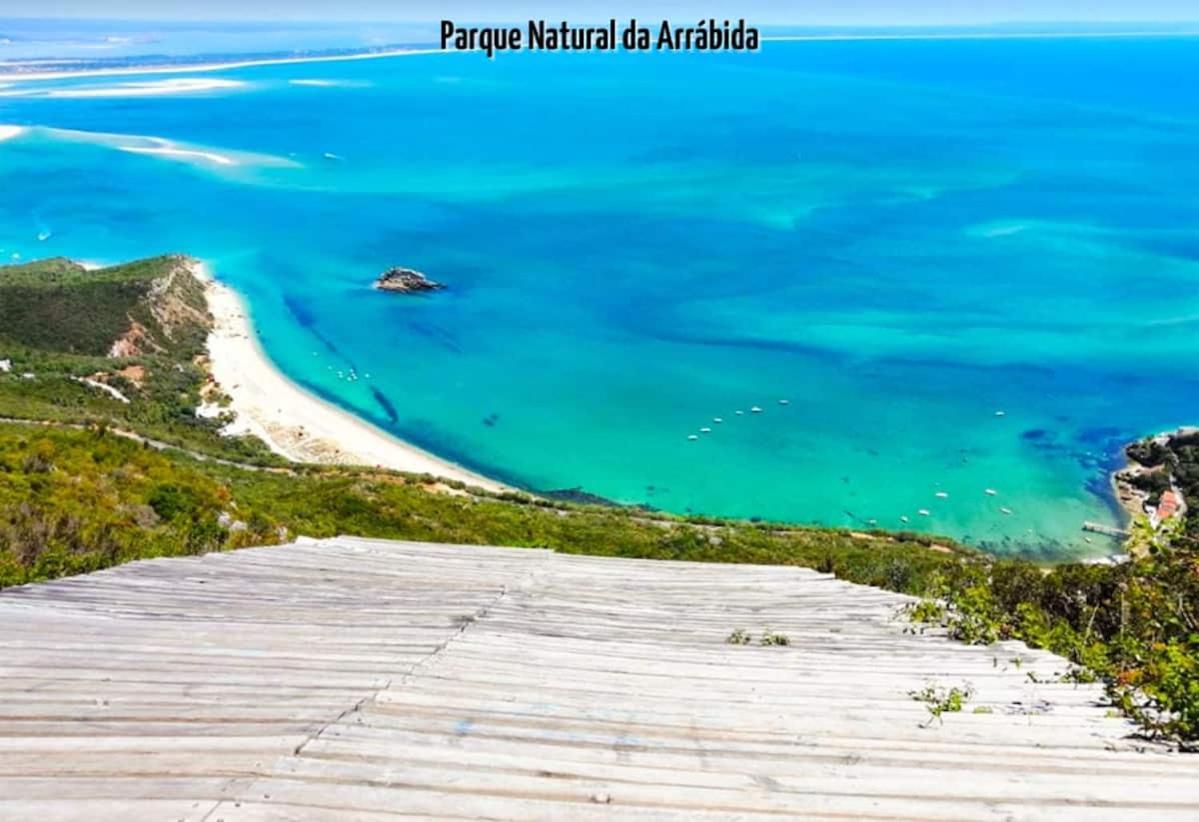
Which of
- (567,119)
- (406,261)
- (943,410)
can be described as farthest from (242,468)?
(567,119)

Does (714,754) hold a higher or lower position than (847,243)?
higher

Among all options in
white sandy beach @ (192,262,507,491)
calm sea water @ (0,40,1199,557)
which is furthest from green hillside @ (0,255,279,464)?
calm sea water @ (0,40,1199,557)

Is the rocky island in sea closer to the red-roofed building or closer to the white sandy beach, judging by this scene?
the white sandy beach

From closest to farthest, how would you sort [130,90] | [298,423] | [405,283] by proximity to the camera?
[298,423] < [405,283] < [130,90]

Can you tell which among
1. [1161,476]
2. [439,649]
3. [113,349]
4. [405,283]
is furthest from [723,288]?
[439,649]

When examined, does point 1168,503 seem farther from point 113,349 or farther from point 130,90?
point 130,90

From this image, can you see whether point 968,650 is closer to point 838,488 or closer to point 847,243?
point 838,488
